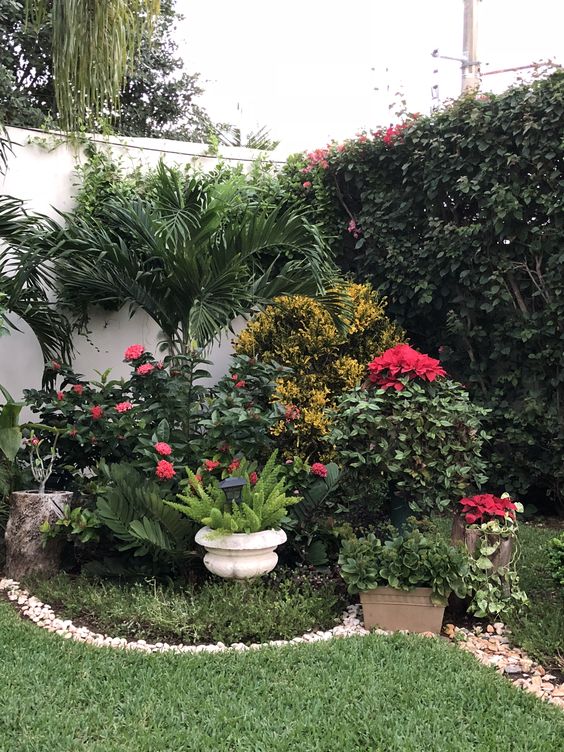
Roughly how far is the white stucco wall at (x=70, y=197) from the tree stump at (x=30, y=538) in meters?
2.30

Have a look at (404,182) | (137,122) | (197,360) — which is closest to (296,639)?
(197,360)

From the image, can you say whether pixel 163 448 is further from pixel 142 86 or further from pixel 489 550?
pixel 142 86

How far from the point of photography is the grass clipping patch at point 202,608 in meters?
3.48

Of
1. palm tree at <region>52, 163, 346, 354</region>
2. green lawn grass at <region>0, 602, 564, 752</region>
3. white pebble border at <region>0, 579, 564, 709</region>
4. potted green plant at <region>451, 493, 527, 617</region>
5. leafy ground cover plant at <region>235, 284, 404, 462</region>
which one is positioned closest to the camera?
green lawn grass at <region>0, 602, 564, 752</region>

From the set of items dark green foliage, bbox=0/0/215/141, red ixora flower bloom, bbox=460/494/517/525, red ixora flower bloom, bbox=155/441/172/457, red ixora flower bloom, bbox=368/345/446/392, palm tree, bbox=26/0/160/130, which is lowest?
red ixora flower bloom, bbox=460/494/517/525

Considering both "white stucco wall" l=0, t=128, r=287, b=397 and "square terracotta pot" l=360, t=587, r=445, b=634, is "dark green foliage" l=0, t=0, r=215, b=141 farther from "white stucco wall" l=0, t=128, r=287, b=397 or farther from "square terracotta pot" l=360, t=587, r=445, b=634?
"square terracotta pot" l=360, t=587, r=445, b=634

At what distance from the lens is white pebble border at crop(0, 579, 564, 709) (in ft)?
10.1

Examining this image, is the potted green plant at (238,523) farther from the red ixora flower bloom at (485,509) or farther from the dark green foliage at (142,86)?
the dark green foliage at (142,86)

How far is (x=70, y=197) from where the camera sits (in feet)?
22.1

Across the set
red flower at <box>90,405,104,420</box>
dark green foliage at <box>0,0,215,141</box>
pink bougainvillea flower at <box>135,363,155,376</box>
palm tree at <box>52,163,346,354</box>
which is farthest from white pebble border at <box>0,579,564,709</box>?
dark green foliage at <box>0,0,215,141</box>

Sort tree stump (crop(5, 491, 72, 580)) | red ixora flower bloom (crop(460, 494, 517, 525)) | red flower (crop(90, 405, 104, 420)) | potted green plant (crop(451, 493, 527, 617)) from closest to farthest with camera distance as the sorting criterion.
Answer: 1. potted green plant (crop(451, 493, 527, 617))
2. red ixora flower bloom (crop(460, 494, 517, 525))
3. tree stump (crop(5, 491, 72, 580))
4. red flower (crop(90, 405, 104, 420))

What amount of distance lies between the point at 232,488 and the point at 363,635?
986 mm

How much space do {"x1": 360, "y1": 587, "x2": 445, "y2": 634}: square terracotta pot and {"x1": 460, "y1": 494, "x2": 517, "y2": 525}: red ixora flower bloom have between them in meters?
0.56

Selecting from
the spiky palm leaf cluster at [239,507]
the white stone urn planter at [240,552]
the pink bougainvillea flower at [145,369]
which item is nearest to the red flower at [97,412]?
the pink bougainvillea flower at [145,369]
